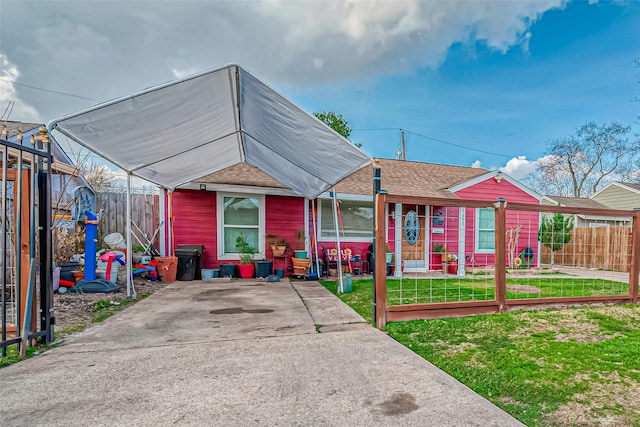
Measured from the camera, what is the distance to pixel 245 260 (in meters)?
7.93

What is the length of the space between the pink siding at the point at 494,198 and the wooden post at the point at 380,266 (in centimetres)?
663

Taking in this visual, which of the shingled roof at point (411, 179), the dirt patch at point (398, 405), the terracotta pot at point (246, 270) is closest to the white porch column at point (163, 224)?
the terracotta pot at point (246, 270)

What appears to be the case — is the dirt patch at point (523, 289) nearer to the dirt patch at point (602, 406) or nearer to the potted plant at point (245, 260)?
the dirt patch at point (602, 406)

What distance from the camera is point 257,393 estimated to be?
208cm

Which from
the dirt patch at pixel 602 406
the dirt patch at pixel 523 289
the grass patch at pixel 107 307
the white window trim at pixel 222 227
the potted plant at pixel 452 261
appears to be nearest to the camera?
the dirt patch at pixel 602 406

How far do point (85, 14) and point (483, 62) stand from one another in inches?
510

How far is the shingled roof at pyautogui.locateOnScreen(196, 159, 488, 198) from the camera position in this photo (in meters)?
8.45

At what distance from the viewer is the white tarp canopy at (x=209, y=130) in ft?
11.8

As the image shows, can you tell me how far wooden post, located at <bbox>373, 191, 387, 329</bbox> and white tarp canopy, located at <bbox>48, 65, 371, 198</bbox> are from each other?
1.20 m

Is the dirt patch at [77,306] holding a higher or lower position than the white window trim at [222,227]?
lower

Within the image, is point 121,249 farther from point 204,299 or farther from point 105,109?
point 105,109

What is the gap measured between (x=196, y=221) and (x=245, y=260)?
5.56ft

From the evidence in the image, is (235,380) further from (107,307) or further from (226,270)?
(226,270)

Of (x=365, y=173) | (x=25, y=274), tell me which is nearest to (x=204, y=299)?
(x=25, y=274)
